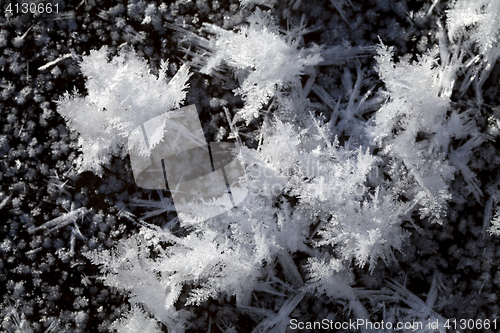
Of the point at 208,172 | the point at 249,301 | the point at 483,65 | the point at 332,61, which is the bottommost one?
the point at 249,301

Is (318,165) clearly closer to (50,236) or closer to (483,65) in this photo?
(483,65)

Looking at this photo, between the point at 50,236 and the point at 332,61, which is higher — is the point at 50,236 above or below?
below

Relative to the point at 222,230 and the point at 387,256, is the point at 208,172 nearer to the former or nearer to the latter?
the point at 222,230

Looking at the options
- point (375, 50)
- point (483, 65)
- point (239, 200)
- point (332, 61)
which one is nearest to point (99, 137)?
point (239, 200)

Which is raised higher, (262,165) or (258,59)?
(258,59)

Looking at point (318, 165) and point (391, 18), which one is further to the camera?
point (391, 18)

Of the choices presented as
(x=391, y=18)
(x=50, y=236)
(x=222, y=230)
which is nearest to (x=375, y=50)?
(x=391, y=18)
